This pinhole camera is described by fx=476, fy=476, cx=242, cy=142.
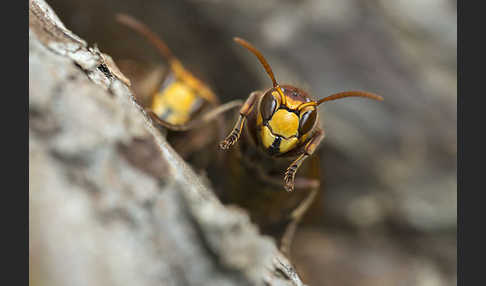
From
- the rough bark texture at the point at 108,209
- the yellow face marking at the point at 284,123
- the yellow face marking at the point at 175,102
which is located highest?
the yellow face marking at the point at 284,123

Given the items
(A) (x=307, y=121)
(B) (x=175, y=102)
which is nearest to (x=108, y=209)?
(A) (x=307, y=121)

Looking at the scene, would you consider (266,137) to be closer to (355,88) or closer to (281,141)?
(281,141)

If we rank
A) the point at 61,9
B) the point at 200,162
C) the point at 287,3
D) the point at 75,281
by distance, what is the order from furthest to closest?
the point at 287,3 → the point at 61,9 → the point at 200,162 → the point at 75,281

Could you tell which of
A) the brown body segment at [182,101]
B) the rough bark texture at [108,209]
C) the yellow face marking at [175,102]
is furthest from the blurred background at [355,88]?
the rough bark texture at [108,209]

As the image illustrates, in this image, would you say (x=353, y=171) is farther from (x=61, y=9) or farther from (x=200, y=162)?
(x=61, y=9)

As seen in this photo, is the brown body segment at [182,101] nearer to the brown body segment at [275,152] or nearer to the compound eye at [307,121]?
the brown body segment at [275,152]

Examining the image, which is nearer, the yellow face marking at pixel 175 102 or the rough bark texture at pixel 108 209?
the rough bark texture at pixel 108 209

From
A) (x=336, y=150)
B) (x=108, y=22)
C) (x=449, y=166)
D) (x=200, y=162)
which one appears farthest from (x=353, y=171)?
(x=108, y=22)

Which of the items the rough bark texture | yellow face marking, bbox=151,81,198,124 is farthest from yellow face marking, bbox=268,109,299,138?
yellow face marking, bbox=151,81,198,124
